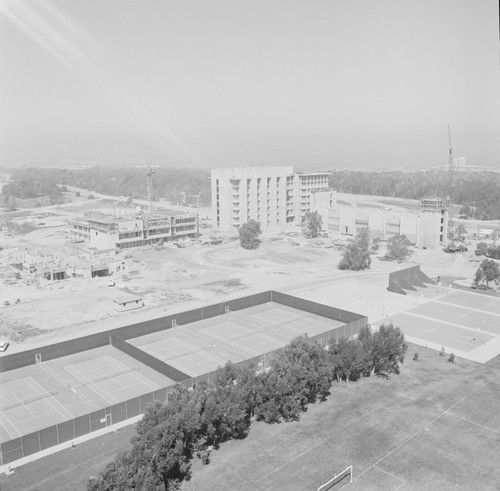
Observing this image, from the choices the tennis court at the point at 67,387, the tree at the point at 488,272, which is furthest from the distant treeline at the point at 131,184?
the tennis court at the point at 67,387

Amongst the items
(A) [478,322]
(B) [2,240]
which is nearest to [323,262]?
(A) [478,322]

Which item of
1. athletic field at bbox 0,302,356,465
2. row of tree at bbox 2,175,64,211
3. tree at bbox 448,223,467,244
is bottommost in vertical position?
athletic field at bbox 0,302,356,465

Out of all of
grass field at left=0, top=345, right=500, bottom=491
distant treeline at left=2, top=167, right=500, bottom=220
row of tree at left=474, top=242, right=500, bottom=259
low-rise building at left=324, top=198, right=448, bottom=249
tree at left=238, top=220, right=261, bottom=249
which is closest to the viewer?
grass field at left=0, top=345, right=500, bottom=491

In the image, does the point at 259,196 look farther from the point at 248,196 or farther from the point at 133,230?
the point at 133,230

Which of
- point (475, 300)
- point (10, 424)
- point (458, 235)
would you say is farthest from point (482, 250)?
point (10, 424)

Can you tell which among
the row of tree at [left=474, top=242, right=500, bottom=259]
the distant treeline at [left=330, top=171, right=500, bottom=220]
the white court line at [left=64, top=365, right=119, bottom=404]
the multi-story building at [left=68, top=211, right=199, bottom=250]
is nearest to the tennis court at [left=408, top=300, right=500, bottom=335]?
the row of tree at [left=474, top=242, right=500, bottom=259]

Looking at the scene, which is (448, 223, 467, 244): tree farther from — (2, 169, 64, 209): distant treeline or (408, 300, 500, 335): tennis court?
(2, 169, 64, 209): distant treeline

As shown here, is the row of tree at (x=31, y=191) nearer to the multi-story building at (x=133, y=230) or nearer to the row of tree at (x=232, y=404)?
the multi-story building at (x=133, y=230)
